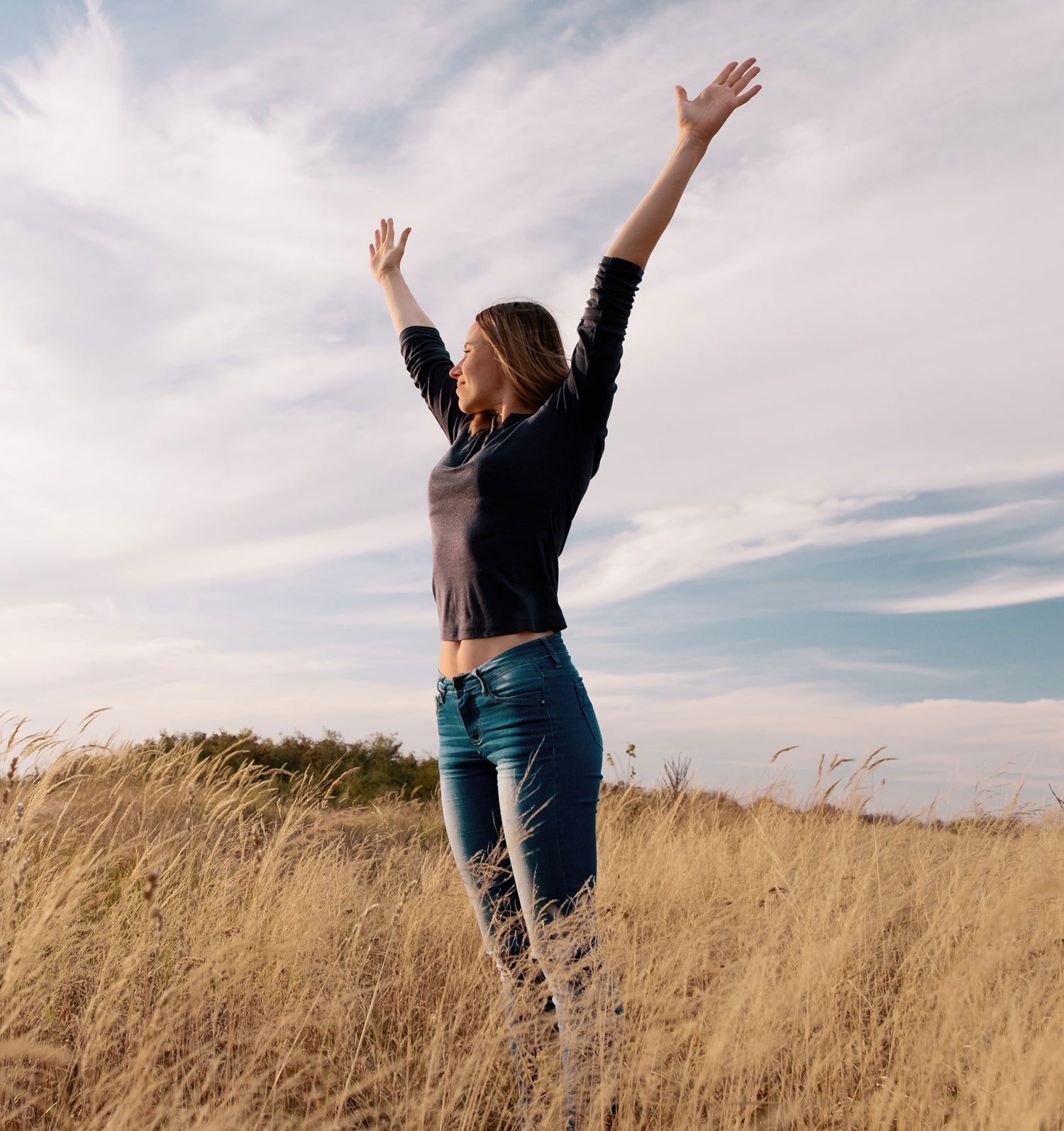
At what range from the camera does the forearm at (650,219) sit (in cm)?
255

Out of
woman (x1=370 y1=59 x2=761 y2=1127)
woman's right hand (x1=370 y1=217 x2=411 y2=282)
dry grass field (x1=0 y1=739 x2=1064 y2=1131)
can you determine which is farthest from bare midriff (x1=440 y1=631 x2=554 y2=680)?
woman's right hand (x1=370 y1=217 x2=411 y2=282)

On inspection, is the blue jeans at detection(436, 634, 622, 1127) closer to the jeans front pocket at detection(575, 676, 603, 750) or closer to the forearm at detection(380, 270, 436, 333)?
the jeans front pocket at detection(575, 676, 603, 750)

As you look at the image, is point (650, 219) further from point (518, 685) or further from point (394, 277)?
point (394, 277)

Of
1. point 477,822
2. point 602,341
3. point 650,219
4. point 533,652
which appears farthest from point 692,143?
point 477,822

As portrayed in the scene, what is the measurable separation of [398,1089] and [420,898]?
1.62 metres

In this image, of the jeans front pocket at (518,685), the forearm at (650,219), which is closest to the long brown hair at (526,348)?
the forearm at (650,219)

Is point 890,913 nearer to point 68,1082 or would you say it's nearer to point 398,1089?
point 398,1089

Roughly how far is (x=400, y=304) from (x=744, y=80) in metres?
1.80

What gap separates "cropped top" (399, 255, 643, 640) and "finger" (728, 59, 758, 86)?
2.70ft

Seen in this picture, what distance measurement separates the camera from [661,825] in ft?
21.5

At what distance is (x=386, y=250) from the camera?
427 cm

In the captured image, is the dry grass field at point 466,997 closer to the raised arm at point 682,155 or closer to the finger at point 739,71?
the raised arm at point 682,155

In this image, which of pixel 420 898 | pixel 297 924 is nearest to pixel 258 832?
pixel 420 898

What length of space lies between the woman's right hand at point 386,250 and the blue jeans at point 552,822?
97.6 inches
